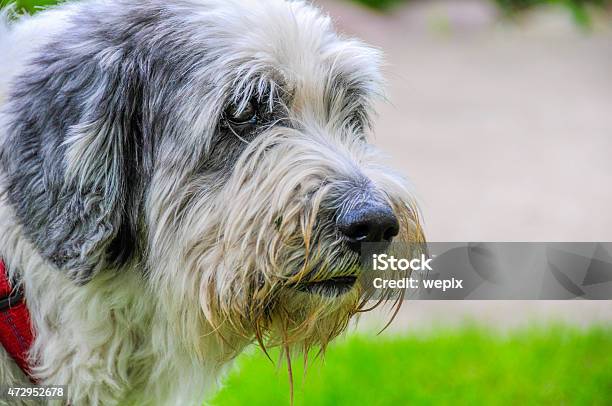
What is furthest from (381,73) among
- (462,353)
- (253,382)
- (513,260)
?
(462,353)

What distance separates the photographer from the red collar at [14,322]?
11.0ft

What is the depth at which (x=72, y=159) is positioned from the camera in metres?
3.25

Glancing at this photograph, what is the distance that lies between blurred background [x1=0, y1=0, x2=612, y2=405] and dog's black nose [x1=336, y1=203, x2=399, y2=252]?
93 centimetres

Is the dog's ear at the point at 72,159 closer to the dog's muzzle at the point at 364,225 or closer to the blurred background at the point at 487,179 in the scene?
the dog's muzzle at the point at 364,225

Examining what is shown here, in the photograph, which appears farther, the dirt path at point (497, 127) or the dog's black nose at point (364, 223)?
the dirt path at point (497, 127)

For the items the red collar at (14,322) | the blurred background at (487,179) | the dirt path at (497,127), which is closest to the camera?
the red collar at (14,322)

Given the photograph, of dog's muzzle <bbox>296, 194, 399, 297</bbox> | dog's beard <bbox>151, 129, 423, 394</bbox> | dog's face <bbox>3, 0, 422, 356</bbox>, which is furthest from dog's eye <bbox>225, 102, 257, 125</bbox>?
dog's muzzle <bbox>296, 194, 399, 297</bbox>

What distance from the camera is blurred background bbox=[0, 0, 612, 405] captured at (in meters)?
5.72

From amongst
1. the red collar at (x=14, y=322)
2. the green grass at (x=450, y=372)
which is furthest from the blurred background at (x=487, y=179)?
the red collar at (x=14, y=322)

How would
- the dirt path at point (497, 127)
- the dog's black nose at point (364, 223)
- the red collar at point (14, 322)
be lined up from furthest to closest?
the dirt path at point (497, 127) < the red collar at point (14, 322) < the dog's black nose at point (364, 223)

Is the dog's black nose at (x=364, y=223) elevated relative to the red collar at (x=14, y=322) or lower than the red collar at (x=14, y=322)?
elevated

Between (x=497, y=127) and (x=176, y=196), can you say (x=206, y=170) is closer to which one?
(x=176, y=196)

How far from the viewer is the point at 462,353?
20.4 ft

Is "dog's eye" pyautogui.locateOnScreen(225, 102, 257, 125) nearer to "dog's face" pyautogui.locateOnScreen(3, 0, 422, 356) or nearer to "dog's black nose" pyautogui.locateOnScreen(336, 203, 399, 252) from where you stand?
"dog's face" pyautogui.locateOnScreen(3, 0, 422, 356)
